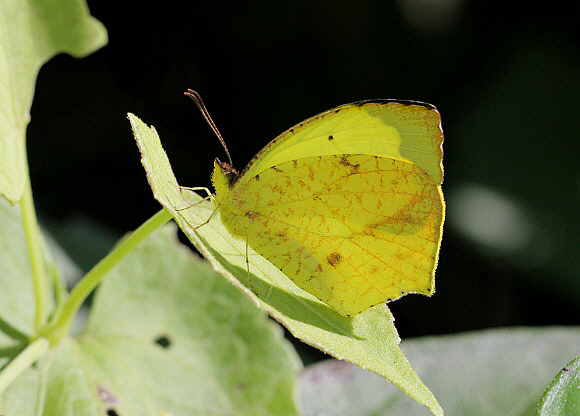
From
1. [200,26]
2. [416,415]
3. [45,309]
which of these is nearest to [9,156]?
[45,309]

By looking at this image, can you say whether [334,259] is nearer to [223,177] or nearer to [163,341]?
[223,177]

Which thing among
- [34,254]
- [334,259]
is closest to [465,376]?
[334,259]

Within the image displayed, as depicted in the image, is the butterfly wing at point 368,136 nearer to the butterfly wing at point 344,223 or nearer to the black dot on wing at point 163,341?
the butterfly wing at point 344,223

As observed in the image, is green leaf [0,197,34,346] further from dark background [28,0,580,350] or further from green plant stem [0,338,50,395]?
dark background [28,0,580,350]

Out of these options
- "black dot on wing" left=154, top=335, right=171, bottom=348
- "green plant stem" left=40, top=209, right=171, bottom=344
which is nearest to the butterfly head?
"green plant stem" left=40, top=209, right=171, bottom=344

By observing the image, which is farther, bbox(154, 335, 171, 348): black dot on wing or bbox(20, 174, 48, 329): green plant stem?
bbox(154, 335, 171, 348): black dot on wing

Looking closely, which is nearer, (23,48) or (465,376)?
(23,48)
